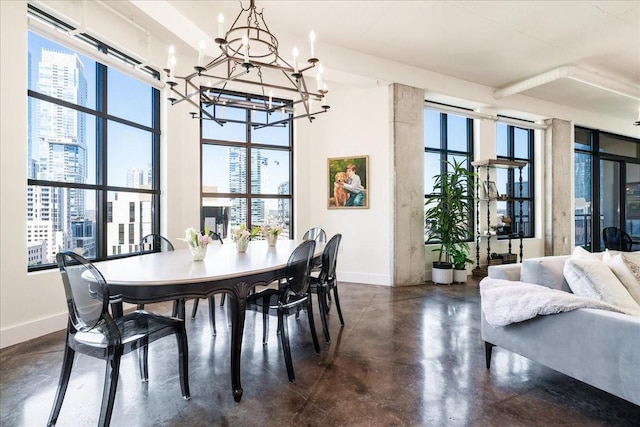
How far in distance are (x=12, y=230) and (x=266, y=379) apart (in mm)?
2598

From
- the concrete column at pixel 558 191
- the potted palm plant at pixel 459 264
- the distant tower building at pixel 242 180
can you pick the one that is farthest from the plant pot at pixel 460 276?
the distant tower building at pixel 242 180

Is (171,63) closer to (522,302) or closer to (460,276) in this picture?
(522,302)

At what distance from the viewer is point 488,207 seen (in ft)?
19.6

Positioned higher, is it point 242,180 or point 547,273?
point 242,180

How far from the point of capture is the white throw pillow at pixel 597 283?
205 cm

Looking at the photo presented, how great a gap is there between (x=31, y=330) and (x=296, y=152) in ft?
13.1

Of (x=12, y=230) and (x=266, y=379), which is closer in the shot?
(x=266, y=379)

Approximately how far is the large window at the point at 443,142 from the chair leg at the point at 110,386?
5.13m

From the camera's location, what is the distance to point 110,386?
64.4 inches

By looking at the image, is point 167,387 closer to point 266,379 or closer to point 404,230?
point 266,379

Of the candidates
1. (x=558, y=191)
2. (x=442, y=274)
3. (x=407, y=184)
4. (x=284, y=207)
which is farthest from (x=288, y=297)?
(x=558, y=191)

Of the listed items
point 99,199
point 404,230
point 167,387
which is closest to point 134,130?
point 99,199

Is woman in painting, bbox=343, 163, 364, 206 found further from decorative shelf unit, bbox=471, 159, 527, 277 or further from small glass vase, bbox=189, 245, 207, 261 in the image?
small glass vase, bbox=189, 245, 207, 261

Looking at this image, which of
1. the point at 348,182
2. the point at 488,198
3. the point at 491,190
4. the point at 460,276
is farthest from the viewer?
the point at 491,190
